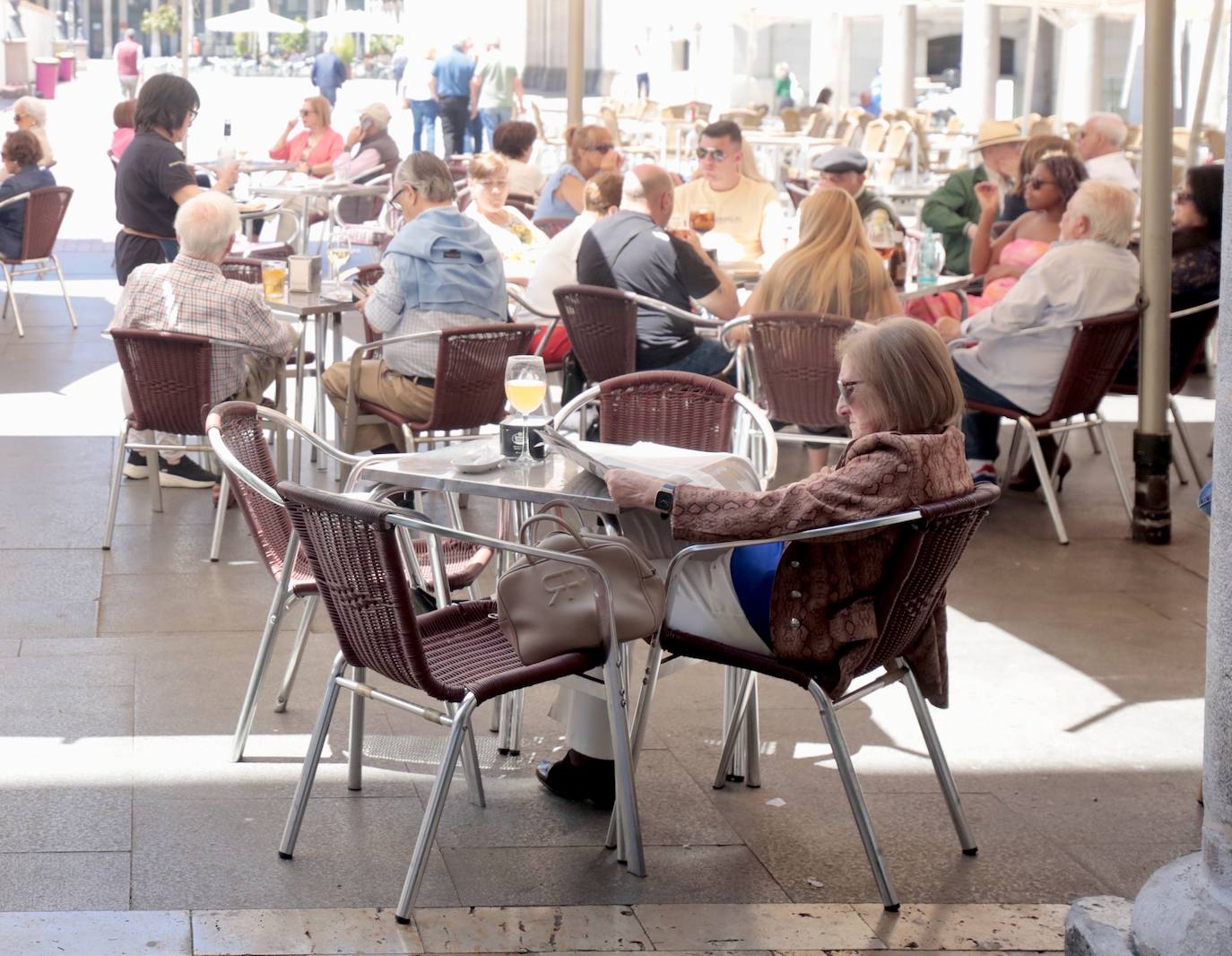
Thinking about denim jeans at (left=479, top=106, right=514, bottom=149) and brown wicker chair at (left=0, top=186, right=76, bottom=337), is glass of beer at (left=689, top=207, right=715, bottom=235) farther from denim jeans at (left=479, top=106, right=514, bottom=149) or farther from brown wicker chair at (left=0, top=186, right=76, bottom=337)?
denim jeans at (left=479, top=106, right=514, bottom=149)

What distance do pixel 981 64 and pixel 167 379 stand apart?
19.1 meters

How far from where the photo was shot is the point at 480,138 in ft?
61.0

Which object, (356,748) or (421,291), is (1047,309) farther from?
(356,748)

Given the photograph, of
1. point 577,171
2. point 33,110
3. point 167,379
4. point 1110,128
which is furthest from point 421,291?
point 33,110

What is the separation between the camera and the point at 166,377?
543 cm

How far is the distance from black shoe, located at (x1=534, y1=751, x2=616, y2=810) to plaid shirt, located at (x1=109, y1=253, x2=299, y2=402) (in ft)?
7.80

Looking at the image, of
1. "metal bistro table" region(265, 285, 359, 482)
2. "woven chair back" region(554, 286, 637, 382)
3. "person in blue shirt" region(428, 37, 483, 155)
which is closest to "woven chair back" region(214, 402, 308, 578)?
"metal bistro table" region(265, 285, 359, 482)

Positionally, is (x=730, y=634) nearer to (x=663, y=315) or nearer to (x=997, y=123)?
(x=663, y=315)

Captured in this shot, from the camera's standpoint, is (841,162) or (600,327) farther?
(841,162)

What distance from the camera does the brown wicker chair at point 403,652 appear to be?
299cm

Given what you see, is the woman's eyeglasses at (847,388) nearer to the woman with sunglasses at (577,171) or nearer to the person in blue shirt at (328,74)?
the woman with sunglasses at (577,171)

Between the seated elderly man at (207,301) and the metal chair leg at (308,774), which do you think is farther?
the seated elderly man at (207,301)

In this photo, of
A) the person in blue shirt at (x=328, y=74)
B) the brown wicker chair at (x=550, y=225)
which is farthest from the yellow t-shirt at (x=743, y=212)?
the person in blue shirt at (x=328, y=74)

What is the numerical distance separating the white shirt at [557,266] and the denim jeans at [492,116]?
11.5 m
